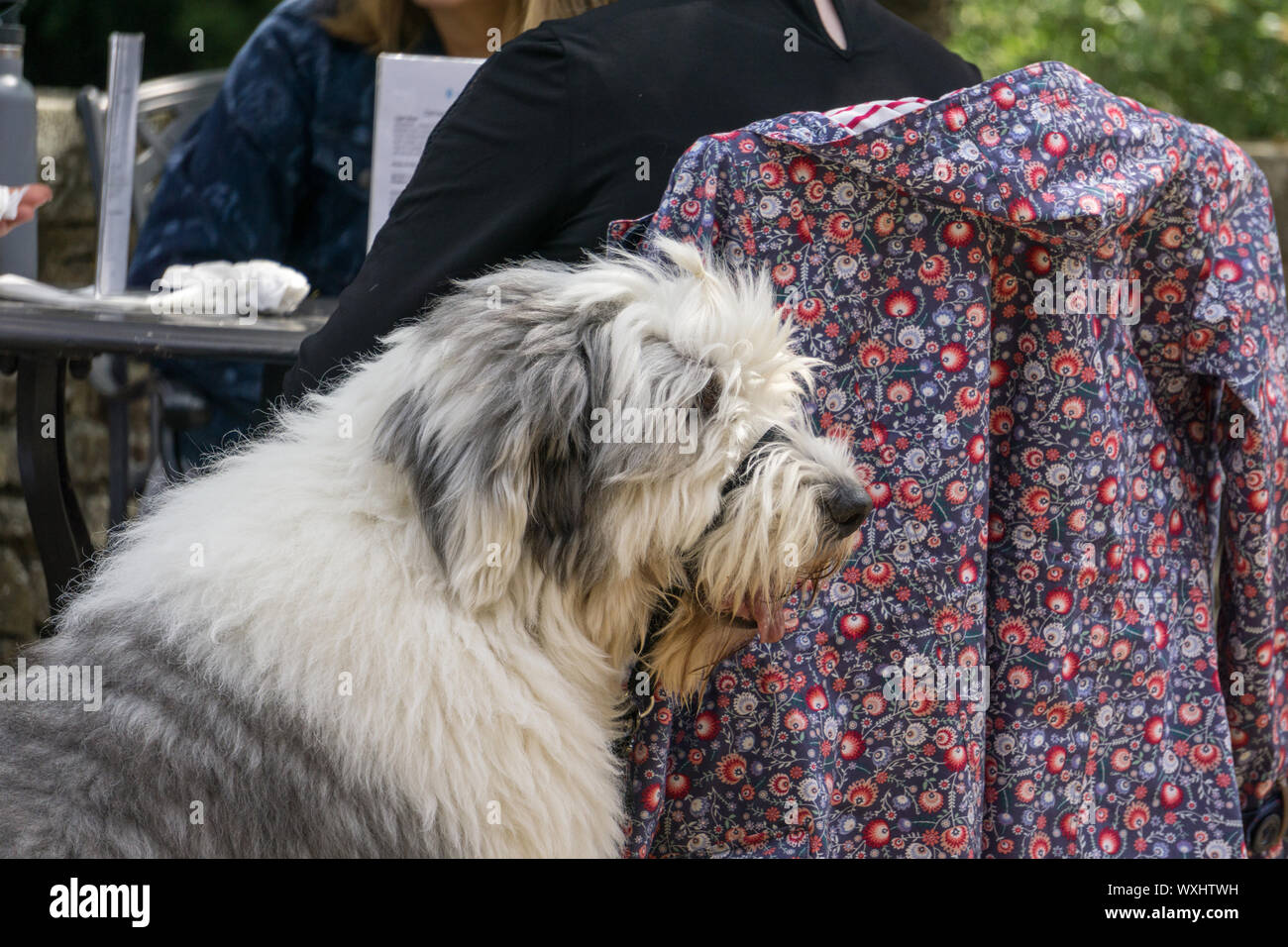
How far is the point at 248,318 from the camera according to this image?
279 centimetres

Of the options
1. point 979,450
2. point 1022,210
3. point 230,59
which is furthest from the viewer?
point 230,59

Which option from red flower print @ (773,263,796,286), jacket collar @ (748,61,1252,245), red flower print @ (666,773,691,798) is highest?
jacket collar @ (748,61,1252,245)

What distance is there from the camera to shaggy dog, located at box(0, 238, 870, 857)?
1.60 meters

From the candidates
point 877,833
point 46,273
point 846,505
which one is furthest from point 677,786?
point 46,273

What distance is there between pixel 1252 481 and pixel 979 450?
638 mm

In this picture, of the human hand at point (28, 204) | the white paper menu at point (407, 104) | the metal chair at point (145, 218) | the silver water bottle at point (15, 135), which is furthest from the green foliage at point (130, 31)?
the white paper menu at point (407, 104)

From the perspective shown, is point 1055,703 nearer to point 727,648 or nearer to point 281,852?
point 727,648

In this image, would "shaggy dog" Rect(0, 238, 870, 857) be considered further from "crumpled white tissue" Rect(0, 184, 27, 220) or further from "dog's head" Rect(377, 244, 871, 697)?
"crumpled white tissue" Rect(0, 184, 27, 220)

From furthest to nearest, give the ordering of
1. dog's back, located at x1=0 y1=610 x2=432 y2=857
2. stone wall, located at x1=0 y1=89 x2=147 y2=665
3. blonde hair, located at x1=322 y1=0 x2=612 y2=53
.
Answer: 1. stone wall, located at x1=0 y1=89 x2=147 y2=665
2. blonde hair, located at x1=322 y1=0 x2=612 y2=53
3. dog's back, located at x1=0 y1=610 x2=432 y2=857

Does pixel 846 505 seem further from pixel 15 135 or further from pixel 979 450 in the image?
pixel 15 135

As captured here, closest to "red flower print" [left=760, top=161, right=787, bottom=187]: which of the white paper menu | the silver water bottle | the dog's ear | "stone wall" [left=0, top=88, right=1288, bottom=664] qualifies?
the dog's ear

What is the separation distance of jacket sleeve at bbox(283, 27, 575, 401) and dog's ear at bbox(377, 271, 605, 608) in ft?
0.84

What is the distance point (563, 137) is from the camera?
6.26 feet
